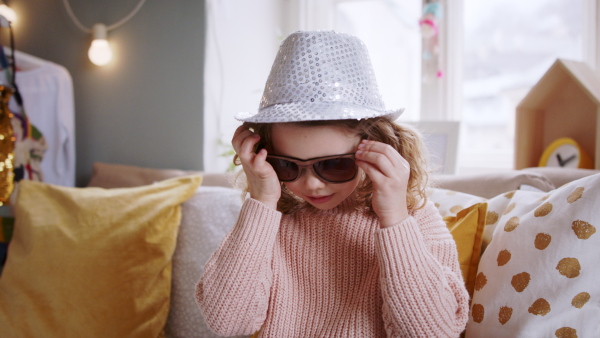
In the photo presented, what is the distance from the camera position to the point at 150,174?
187 centimetres

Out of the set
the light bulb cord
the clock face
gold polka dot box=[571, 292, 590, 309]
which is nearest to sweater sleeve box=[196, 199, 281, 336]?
gold polka dot box=[571, 292, 590, 309]

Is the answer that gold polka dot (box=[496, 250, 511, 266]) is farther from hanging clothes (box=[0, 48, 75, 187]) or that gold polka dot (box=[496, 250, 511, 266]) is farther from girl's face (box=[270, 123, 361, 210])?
hanging clothes (box=[0, 48, 75, 187])

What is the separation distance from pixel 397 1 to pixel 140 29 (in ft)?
4.39

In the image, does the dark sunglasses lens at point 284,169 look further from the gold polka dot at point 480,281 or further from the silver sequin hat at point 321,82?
the gold polka dot at point 480,281

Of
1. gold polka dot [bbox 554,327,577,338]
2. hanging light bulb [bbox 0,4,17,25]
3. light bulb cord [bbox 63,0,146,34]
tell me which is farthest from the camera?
light bulb cord [bbox 63,0,146,34]

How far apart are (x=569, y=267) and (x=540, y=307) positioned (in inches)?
3.3

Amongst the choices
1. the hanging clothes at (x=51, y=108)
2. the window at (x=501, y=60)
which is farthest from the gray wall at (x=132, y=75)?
the window at (x=501, y=60)

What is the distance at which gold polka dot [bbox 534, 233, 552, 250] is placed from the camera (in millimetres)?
802

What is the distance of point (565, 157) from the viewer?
4.97 ft

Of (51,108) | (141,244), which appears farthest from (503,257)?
(51,108)

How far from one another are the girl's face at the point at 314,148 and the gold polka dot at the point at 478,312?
1.12 feet

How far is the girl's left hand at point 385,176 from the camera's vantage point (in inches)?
30.0

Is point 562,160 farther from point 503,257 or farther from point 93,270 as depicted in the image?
point 93,270

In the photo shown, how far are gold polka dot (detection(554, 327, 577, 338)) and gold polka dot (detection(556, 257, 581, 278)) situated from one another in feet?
0.29
